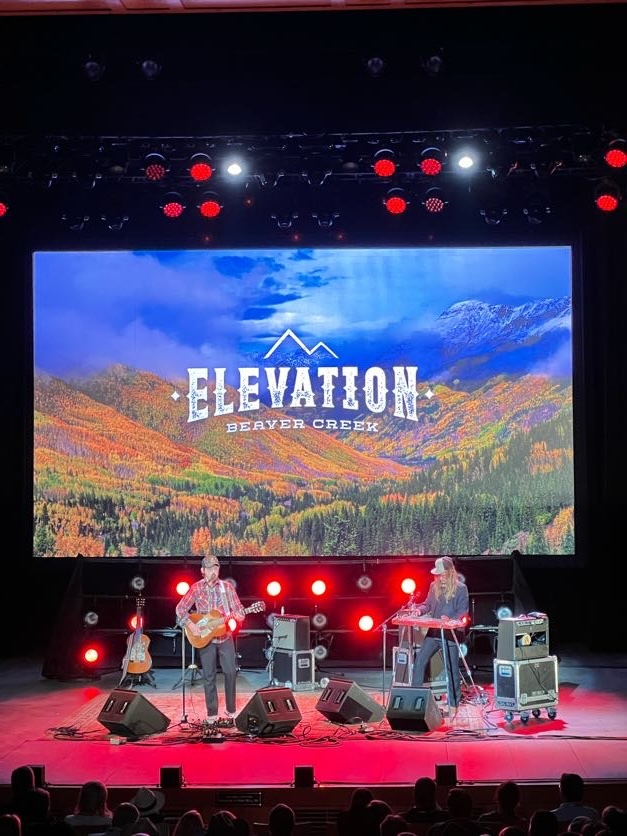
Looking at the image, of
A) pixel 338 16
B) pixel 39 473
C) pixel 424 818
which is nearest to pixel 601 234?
pixel 338 16

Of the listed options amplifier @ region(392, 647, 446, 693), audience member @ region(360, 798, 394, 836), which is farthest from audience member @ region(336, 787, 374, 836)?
amplifier @ region(392, 647, 446, 693)

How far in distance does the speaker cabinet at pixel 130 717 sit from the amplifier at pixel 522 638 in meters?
2.89

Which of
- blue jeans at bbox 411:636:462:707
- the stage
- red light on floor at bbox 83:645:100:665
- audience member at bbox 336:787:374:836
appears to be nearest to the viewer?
audience member at bbox 336:787:374:836

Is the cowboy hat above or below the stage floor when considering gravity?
above

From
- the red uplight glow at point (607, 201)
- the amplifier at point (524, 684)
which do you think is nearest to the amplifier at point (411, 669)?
the amplifier at point (524, 684)

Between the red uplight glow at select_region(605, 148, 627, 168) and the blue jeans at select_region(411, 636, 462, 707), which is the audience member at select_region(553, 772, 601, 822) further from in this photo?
the red uplight glow at select_region(605, 148, 627, 168)

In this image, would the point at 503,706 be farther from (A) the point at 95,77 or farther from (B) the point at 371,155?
(A) the point at 95,77

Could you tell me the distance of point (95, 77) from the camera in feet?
35.1

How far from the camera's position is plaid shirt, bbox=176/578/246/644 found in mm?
10258

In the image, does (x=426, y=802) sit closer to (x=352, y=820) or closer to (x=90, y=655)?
(x=352, y=820)

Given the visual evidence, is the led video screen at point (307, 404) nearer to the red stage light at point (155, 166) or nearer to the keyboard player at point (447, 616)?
the red stage light at point (155, 166)

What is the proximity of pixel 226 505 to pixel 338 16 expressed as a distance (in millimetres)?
5350

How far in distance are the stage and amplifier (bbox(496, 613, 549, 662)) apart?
554mm

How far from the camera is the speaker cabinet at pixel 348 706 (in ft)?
33.0
